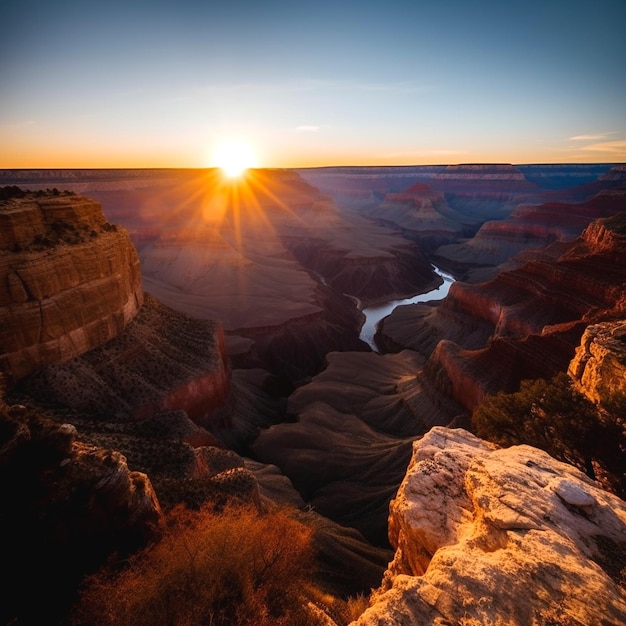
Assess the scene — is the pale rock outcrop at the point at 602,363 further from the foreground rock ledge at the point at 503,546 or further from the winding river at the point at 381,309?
the winding river at the point at 381,309

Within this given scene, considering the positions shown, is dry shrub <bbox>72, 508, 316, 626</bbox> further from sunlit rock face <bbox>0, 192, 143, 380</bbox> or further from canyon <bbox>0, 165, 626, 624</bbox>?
sunlit rock face <bbox>0, 192, 143, 380</bbox>

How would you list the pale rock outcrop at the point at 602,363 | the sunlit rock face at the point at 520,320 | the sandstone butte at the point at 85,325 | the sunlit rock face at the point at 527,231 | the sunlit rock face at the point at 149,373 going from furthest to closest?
the sunlit rock face at the point at 527,231 → the sunlit rock face at the point at 520,320 → the sunlit rock face at the point at 149,373 → the sandstone butte at the point at 85,325 → the pale rock outcrop at the point at 602,363

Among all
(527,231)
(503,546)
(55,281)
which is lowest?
(527,231)

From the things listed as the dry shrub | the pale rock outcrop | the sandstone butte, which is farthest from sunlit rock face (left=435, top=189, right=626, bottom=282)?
the dry shrub

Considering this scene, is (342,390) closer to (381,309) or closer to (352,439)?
(352,439)

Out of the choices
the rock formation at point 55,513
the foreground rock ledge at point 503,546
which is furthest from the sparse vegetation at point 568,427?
the rock formation at point 55,513

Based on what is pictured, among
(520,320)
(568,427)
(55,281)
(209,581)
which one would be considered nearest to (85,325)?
(55,281)
